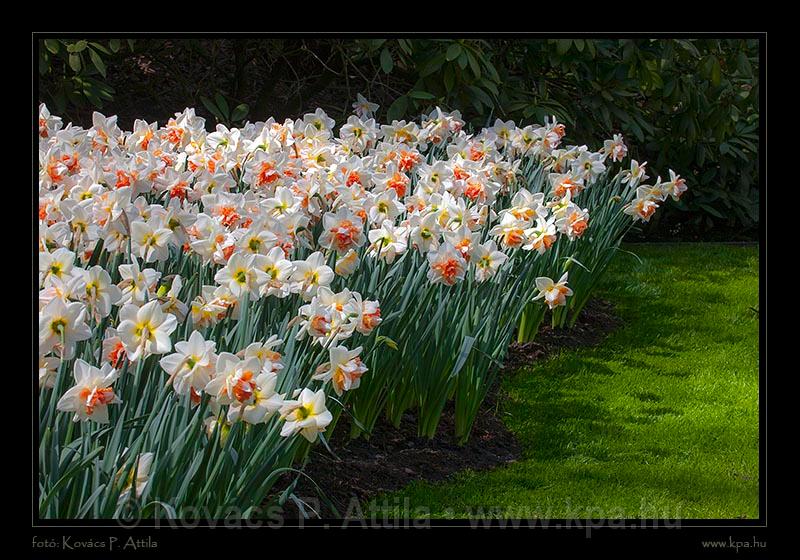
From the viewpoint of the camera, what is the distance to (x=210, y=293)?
1.90m

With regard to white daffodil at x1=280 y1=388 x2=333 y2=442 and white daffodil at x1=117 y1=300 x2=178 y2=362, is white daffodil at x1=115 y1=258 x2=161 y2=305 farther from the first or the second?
white daffodil at x1=280 y1=388 x2=333 y2=442

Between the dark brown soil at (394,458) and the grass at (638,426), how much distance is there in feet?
0.16

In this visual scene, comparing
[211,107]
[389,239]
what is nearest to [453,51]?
[211,107]

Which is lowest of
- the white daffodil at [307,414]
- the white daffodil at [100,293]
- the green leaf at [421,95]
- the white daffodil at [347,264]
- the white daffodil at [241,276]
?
the white daffodil at [307,414]

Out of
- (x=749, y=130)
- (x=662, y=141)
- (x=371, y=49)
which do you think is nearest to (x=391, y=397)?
(x=371, y=49)

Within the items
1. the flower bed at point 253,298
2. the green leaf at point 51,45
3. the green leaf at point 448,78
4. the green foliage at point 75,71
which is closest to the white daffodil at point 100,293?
the flower bed at point 253,298

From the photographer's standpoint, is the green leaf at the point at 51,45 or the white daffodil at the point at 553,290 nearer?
the white daffodil at the point at 553,290

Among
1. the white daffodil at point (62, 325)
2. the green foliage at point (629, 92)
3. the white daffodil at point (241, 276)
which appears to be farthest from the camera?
the green foliage at point (629, 92)

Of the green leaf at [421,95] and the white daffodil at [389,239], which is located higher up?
the green leaf at [421,95]

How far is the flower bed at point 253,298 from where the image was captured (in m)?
1.51

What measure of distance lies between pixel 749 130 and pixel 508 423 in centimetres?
411

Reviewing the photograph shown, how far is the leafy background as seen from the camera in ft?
14.9

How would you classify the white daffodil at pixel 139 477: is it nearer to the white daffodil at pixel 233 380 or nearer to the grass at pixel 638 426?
the white daffodil at pixel 233 380

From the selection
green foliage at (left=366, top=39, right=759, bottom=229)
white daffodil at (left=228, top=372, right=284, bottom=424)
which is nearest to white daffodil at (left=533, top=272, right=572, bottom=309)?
white daffodil at (left=228, top=372, right=284, bottom=424)
